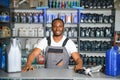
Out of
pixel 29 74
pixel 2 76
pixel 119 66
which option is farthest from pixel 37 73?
pixel 119 66

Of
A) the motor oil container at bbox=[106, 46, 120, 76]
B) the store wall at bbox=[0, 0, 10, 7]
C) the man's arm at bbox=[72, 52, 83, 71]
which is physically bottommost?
the man's arm at bbox=[72, 52, 83, 71]

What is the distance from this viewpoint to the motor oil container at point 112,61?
7.18 ft

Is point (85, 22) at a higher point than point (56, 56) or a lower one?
higher

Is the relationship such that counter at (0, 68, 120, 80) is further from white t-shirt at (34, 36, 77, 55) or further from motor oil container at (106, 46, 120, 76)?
white t-shirt at (34, 36, 77, 55)

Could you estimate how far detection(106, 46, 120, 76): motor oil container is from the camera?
2.19m

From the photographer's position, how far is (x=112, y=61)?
220 centimetres

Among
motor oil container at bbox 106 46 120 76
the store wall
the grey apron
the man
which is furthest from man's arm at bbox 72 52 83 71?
the store wall

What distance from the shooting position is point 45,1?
6.05 m

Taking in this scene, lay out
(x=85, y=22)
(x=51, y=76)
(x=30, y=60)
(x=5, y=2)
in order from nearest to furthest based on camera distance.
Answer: (x=51, y=76)
(x=30, y=60)
(x=5, y=2)
(x=85, y=22)

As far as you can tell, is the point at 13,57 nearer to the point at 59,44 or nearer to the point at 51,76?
the point at 51,76

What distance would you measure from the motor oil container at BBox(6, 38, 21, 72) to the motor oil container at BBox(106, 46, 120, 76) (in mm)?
867

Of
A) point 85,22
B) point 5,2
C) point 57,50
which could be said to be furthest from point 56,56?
point 85,22

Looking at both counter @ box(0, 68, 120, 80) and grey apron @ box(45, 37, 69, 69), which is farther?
grey apron @ box(45, 37, 69, 69)

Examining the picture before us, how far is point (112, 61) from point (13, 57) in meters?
0.95
